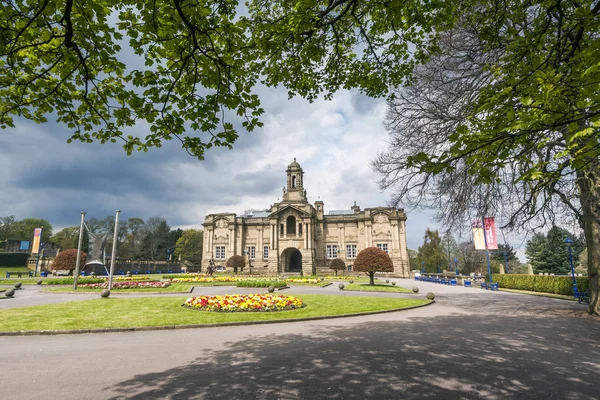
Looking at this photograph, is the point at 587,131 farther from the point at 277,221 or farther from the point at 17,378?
the point at 277,221

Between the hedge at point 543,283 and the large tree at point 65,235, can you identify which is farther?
the large tree at point 65,235

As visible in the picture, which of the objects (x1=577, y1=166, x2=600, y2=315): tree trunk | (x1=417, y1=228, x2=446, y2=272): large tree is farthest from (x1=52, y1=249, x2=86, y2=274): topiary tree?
(x1=417, y1=228, x2=446, y2=272): large tree

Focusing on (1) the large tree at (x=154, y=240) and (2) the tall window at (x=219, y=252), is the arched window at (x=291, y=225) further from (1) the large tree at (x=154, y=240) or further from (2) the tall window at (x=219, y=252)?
(1) the large tree at (x=154, y=240)

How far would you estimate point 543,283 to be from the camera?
977 inches

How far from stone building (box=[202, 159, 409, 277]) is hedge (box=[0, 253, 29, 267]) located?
37.1 meters

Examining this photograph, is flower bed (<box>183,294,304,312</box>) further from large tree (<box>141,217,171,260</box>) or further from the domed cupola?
large tree (<box>141,217,171,260</box>)

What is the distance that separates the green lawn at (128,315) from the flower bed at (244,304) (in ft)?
1.64

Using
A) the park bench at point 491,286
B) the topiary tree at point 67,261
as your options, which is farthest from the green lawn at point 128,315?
the topiary tree at point 67,261

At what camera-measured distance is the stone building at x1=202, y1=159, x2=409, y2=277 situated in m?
52.8

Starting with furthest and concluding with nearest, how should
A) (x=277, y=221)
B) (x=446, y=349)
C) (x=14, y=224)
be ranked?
(x=14, y=224) → (x=277, y=221) → (x=446, y=349)

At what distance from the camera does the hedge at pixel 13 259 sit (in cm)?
Result: 5916

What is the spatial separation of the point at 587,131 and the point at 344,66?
5975mm

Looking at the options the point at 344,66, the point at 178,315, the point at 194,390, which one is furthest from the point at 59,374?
the point at 344,66

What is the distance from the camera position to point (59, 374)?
19.2ft
